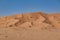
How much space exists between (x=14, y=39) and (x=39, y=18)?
20.1 ft

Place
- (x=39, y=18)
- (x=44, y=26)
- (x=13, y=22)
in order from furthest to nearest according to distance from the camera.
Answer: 1. (x=39, y=18)
2. (x=13, y=22)
3. (x=44, y=26)

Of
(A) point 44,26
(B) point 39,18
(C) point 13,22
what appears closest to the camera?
(A) point 44,26

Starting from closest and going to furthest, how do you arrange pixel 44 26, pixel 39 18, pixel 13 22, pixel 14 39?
pixel 14 39
pixel 44 26
pixel 13 22
pixel 39 18

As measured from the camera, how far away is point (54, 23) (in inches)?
458

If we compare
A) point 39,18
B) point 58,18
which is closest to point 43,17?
point 39,18

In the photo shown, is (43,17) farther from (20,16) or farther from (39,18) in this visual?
(20,16)

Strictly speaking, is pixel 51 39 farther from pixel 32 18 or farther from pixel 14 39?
pixel 32 18

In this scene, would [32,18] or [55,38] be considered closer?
[55,38]

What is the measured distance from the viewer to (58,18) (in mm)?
12039

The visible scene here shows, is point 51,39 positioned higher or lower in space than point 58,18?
lower

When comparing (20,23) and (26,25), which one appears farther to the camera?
(20,23)

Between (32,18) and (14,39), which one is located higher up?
(32,18)

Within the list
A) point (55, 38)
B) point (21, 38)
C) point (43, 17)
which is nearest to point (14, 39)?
point (21, 38)

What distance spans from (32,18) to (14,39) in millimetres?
6454
